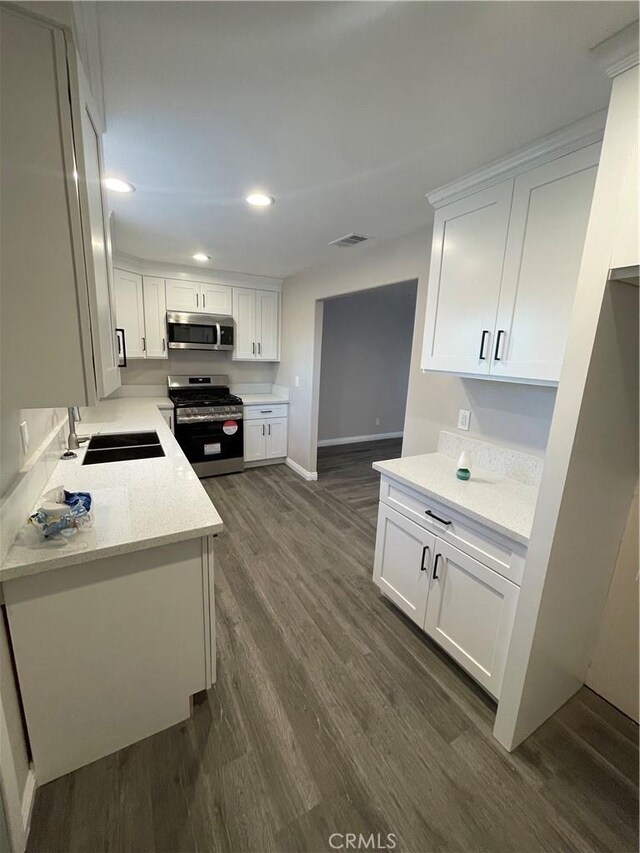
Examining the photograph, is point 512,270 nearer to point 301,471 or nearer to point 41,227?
point 41,227

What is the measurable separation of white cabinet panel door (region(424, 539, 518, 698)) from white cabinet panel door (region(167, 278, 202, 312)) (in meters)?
3.77

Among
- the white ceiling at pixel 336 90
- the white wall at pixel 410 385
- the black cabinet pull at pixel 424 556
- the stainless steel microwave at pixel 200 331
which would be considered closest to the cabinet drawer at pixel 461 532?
the black cabinet pull at pixel 424 556

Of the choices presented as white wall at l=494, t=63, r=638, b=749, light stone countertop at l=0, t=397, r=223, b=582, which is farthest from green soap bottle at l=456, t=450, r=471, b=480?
light stone countertop at l=0, t=397, r=223, b=582

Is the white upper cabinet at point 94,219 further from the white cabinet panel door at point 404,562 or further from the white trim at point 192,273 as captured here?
the white trim at point 192,273

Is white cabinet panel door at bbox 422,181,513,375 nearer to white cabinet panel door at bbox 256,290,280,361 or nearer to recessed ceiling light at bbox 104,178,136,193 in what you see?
recessed ceiling light at bbox 104,178,136,193

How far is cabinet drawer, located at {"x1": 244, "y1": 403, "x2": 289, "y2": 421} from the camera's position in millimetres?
4363

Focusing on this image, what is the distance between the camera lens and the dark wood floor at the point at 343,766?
118cm

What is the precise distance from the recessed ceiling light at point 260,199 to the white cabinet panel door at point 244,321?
225 centimetres

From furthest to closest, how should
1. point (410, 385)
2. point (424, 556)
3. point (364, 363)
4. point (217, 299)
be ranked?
point (364, 363), point (217, 299), point (410, 385), point (424, 556)

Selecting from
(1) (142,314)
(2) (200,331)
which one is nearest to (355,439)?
(2) (200,331)

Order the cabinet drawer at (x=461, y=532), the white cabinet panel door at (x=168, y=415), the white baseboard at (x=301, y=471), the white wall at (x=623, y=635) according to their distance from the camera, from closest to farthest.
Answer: the cabinet drawer at (x=461, y=532)
the white wall at (x=623, y=635)
the white cabinet panel door at (x=168, y=415)
the white baseboard at (x=301, y=471)

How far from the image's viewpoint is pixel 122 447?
242cm

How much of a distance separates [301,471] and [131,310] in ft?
8.75

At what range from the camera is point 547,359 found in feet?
4.87
